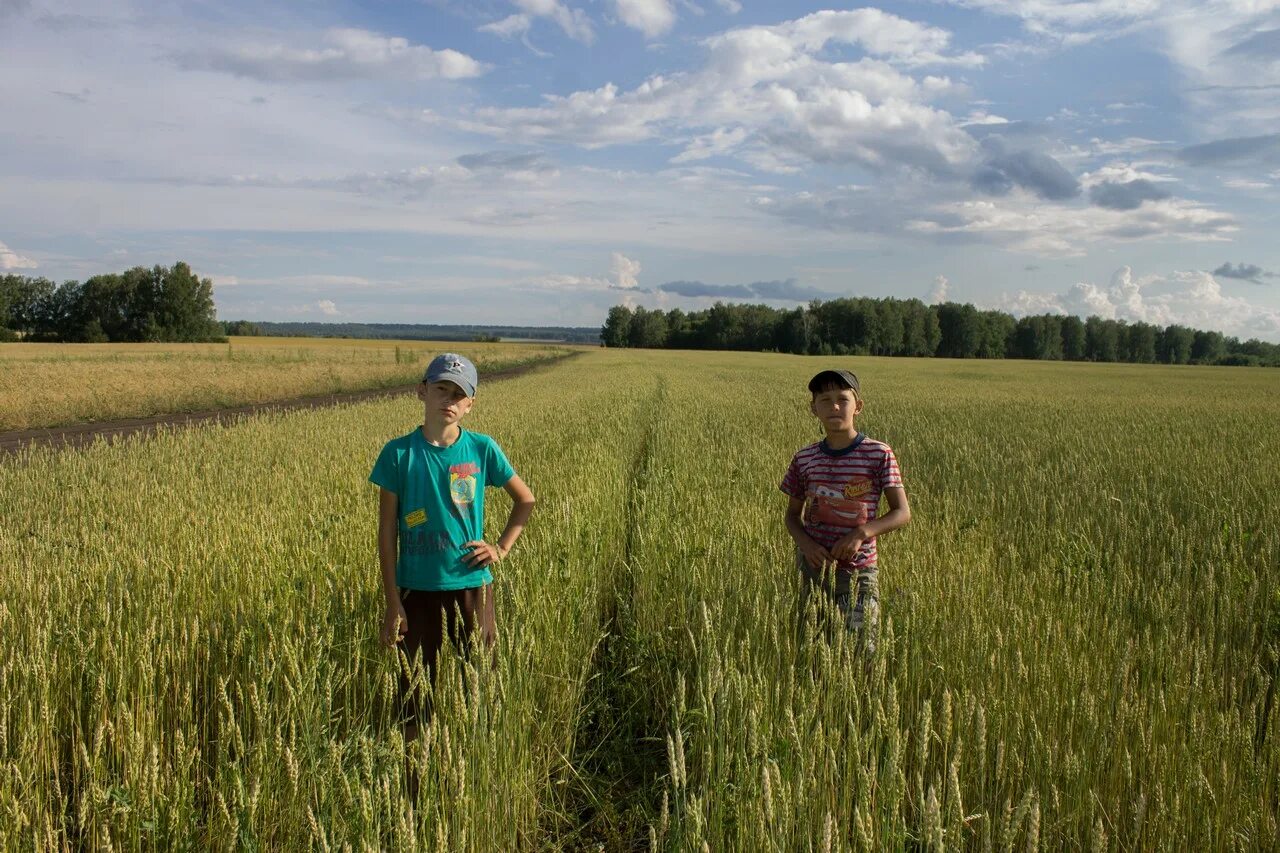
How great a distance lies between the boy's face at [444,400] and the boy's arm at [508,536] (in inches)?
15.1

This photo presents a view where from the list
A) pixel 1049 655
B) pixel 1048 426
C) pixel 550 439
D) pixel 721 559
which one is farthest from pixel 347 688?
pixel 1048 426

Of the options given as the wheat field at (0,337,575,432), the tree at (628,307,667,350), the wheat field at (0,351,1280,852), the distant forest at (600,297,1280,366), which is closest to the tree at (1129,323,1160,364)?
the distant forest at (600,297,1280,366)

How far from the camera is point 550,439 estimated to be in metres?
10.6

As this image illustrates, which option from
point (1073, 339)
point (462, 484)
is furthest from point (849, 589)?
point (1073, 339)

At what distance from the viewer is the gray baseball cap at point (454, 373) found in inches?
122

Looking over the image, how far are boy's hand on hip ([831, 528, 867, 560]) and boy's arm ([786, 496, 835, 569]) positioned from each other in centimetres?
8

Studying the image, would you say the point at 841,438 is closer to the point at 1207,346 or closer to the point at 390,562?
the point at 390,562

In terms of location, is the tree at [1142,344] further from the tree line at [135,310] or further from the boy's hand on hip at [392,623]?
the boy's hand on hip at [392,623]

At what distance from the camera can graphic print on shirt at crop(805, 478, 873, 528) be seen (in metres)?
3.60

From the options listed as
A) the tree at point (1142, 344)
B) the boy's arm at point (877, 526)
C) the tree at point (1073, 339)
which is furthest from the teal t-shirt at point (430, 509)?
the tree at point (1142, 344)

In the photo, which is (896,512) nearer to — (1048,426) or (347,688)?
(347,688)

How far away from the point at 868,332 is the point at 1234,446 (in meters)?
98.7

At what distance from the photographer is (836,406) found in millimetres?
3570

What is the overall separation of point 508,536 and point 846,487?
1.56 meters
